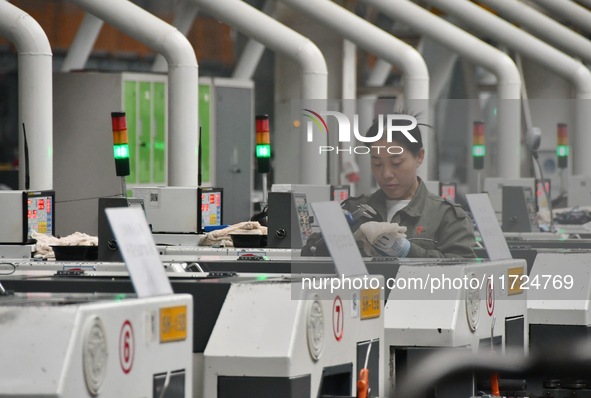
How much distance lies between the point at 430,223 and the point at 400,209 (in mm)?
194

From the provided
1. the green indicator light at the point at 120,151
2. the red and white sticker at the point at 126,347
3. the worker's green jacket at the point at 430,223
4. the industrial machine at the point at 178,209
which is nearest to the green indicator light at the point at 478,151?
the industrial machine at the point at 178,209

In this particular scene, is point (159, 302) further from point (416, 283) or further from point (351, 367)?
point (416, 283)

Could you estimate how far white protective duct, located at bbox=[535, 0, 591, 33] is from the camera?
21558mm

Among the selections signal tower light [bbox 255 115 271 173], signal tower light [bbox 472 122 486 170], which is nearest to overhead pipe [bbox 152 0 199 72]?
signal tower light [bbox 472 122 486 170]

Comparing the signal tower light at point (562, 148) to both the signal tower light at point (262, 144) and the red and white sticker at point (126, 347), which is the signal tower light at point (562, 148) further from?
the red and white sticker at point (126, 347)

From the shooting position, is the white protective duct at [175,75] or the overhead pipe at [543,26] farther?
the overhead pipe at [543,26]

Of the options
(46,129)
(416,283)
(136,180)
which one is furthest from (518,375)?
(136,180)

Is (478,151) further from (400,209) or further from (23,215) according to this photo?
(400,209)

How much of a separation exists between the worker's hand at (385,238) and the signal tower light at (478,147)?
29.5 feet

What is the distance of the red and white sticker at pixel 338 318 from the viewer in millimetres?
5715

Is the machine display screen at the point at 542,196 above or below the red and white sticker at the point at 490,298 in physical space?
above

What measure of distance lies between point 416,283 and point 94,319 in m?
2.77

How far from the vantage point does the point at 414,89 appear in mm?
17719

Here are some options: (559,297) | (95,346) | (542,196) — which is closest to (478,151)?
(542,196)
